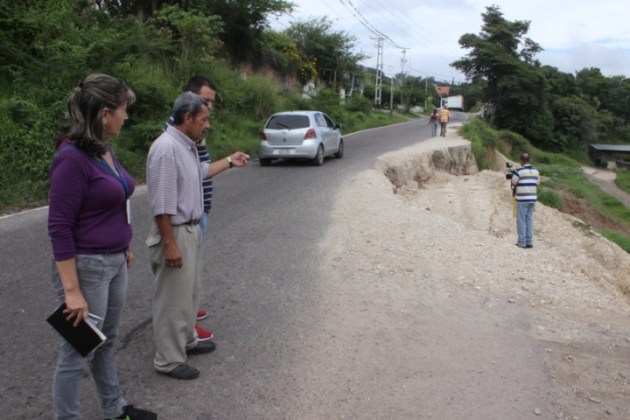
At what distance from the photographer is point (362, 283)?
18.4 feet

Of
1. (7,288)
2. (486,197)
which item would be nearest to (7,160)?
(7,288)

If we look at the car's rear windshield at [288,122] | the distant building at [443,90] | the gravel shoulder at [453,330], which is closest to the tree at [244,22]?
the car's rear windshield at [288,122]

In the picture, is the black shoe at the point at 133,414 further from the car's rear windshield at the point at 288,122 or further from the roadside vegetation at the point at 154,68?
the car's rear windshield at the point at 288,122

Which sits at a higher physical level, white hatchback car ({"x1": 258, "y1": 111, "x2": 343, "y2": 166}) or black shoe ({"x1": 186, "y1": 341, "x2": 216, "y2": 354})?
white hatchback car ({"x1": 258, "y1": 111, "x2": 343, "y2": 166})

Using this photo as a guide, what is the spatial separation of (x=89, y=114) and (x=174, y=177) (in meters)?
0.82

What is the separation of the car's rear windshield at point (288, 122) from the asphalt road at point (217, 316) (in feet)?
17.8

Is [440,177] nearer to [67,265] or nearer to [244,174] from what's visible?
[244,174]

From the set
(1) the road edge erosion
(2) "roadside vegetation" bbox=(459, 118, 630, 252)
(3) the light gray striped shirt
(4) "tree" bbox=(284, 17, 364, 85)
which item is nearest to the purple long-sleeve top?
(3) the light gray striped shirt

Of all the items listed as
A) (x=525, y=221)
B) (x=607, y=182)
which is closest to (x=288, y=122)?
(x=525, y=221)

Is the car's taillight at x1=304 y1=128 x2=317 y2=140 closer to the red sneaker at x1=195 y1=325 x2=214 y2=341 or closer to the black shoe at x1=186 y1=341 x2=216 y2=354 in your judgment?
the red sneaker at x1=195 y1=325 x2=214 y2=341

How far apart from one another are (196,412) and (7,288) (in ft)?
9.74

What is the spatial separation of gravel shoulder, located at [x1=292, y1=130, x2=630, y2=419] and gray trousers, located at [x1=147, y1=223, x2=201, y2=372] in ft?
2.80

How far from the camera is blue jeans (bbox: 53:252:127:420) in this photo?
2.51 m

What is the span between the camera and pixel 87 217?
2461 mm
